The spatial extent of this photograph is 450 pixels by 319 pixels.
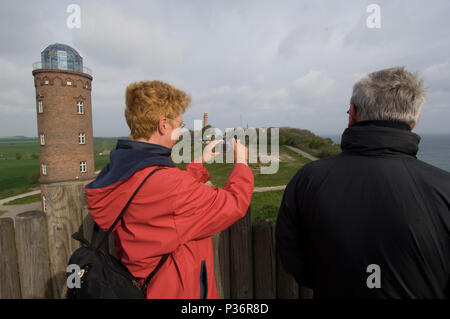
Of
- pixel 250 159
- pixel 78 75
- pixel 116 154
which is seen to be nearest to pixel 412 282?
→ pixel 250 159

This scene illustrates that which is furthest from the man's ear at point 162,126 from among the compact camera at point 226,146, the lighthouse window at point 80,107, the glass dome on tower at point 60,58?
the glass dome on tower at point 60,58

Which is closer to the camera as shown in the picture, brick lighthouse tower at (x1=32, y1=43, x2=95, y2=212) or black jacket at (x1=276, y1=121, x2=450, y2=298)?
black jacket at (x1=276, y1=121, x2=450, y2=298)

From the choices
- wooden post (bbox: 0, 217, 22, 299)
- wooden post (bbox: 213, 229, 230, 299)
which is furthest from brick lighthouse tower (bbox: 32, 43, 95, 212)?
wooden post (bbox: 213, 229, 230, 299)

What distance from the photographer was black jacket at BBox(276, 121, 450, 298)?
1.37m

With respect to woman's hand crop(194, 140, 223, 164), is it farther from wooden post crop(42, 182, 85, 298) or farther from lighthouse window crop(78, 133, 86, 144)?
lighthouse window crop(78, 133, 86, 144)

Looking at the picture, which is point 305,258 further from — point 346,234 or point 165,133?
point 165,133

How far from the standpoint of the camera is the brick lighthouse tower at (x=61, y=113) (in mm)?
23328

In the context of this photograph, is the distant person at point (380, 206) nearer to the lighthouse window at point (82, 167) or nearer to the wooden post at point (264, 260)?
the wooden post at point (264, 260)

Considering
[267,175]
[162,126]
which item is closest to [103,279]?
[162,126]

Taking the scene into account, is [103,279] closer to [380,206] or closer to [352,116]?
[380,206]

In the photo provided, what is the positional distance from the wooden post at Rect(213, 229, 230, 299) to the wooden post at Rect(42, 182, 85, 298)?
51.6 inches

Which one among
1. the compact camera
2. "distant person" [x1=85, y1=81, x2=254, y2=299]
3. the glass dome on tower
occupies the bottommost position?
"distant person" [x1=85, y1=81, x2=254, y2=299]

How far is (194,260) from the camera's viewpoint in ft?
5.52

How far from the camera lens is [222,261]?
229cm
